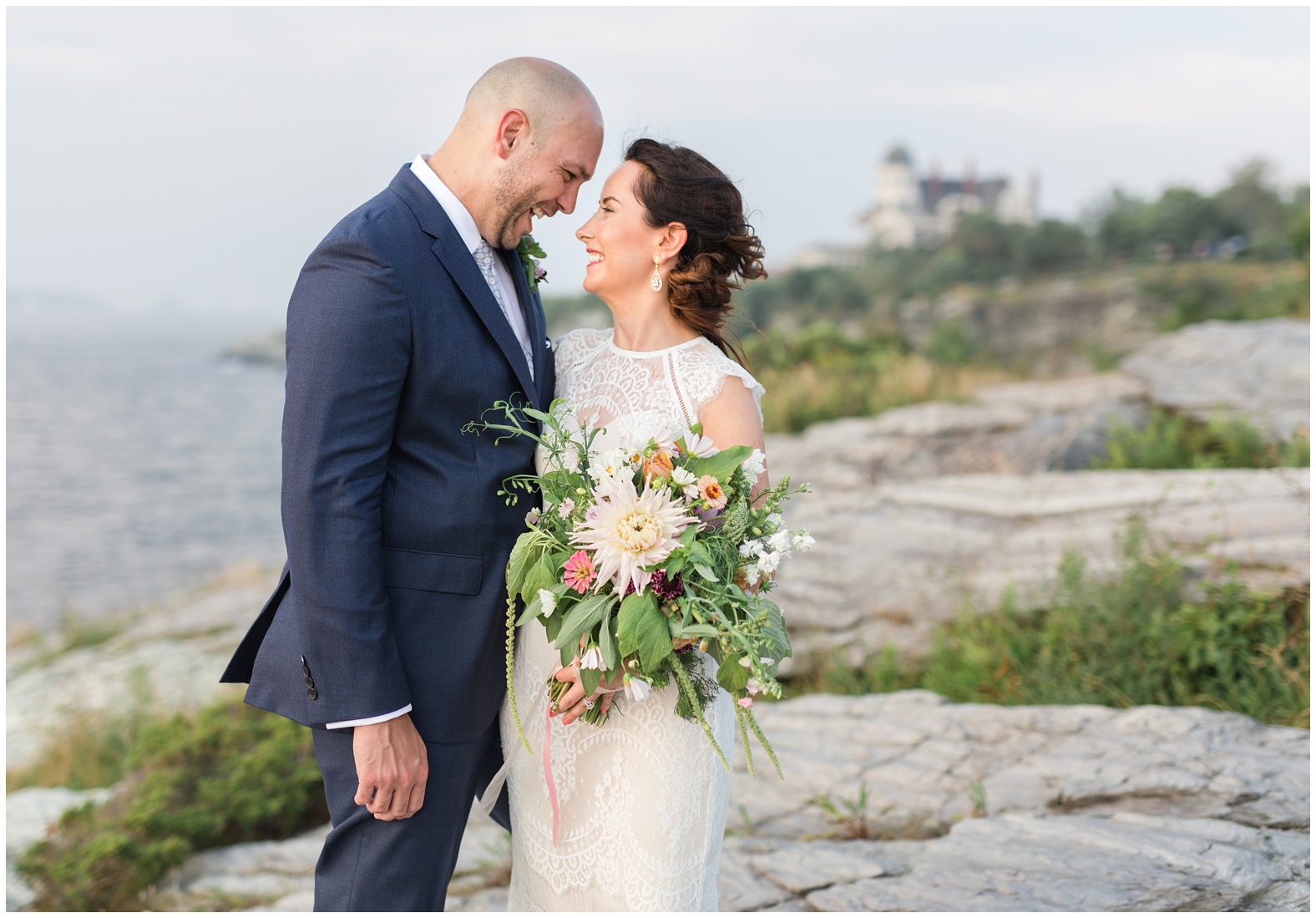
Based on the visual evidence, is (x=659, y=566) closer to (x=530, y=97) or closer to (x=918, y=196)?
(x=530, y=97)

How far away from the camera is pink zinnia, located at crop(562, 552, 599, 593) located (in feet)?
7.25

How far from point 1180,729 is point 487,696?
3341mm

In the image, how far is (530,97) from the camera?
2605mm

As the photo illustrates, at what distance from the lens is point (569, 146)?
8.70 ft

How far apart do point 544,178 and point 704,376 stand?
697mm

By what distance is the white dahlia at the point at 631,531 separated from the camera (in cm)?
214

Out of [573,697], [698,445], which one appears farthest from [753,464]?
[573,697]

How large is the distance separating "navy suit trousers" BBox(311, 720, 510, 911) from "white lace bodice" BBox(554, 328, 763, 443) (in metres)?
0.98

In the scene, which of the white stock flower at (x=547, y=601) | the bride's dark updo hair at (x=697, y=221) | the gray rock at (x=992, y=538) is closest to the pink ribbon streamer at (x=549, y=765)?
the white stock flower at (x=547, y=601)

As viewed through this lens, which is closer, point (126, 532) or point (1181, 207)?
point (126, 532)

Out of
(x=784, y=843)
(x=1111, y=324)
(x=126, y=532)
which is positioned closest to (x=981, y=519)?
(x=784, y=843)

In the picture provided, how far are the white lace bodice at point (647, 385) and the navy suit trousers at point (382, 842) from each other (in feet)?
3.21

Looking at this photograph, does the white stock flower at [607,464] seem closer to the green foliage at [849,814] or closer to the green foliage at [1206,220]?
the green foliage at [849,814]

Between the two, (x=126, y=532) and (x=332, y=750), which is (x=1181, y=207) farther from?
(x=332, y=750)
